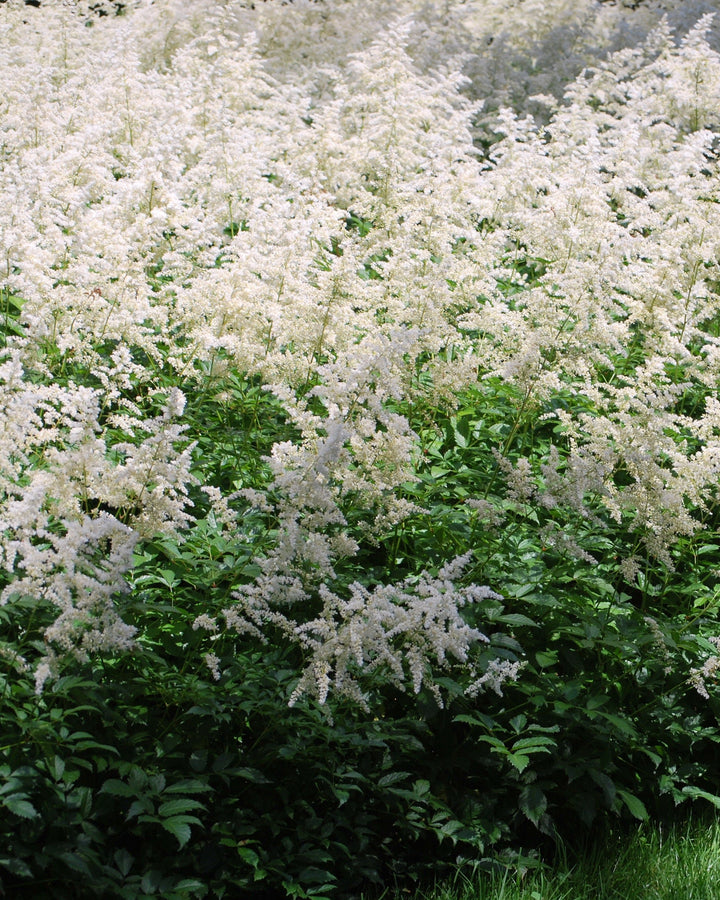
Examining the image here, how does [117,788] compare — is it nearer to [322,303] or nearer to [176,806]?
[176,806]

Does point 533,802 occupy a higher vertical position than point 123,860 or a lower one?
higher

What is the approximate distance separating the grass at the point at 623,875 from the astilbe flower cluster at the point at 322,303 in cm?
66

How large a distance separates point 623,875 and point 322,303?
2518 mm

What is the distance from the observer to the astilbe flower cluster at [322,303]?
2.84 meters

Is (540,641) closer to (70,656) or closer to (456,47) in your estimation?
(70,656)

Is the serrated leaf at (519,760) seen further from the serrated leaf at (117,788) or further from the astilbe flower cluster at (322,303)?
the serrated leaf at (117,788)

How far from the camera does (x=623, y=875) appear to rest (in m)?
3.06

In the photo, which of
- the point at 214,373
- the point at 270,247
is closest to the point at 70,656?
the point at 214,373

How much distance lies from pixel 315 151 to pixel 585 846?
5.37 metres

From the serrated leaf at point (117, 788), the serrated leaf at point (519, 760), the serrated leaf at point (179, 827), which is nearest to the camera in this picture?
the serrated leaf at point (179, 827)

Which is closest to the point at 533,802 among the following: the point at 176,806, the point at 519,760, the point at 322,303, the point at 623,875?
the point at 519,760

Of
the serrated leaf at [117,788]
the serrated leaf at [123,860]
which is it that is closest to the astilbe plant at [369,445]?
the serrated leaf at [117,788]

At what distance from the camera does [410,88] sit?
804cm

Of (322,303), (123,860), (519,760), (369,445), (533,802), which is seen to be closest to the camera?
(123,860)
